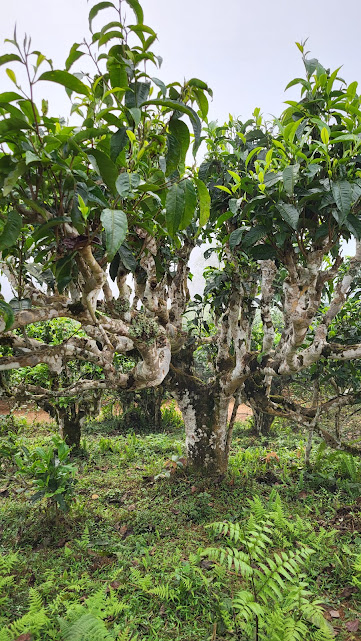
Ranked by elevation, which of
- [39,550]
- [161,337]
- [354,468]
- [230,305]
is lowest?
[39,550]

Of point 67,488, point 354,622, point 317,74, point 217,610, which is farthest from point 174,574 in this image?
point 317,74

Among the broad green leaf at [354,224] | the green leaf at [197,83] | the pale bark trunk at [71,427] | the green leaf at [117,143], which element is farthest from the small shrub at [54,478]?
the green leaf at [197,83]

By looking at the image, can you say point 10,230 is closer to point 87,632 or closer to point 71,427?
point 87,632

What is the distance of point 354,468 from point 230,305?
2.37 metres

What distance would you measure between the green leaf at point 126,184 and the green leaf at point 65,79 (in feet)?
0.96

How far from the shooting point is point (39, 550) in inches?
121

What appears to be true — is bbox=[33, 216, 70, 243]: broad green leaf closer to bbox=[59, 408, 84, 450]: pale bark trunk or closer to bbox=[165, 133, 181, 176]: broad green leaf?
bbox=[165, 133, 181, 176]: broad green leaf

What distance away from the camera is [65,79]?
45.9 inches

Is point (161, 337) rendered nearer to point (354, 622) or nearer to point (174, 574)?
point (174, 574)

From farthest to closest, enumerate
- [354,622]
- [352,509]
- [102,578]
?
[352,509] → [102,578] → [354,622]

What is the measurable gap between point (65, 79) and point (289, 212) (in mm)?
1489

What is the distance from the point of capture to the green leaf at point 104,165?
4.11ft

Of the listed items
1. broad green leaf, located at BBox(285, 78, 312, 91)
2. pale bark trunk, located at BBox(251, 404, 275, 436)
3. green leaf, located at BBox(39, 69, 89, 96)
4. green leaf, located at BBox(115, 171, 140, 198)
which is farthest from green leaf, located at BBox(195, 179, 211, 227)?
pale bark trunk, located at BBox(251, 404, 275, 436)

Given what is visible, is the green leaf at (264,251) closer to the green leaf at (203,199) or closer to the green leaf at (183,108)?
the green leaf at (203,199)
